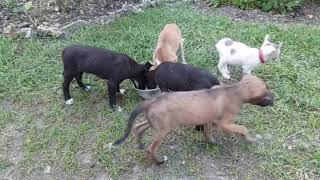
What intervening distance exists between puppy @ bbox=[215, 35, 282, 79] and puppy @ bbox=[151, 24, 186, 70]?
534 mm

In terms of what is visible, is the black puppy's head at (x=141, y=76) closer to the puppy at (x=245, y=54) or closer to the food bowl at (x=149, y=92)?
the food bowl at (x=149, y=92)

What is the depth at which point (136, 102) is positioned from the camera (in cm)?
518

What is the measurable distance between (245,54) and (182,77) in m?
0.95

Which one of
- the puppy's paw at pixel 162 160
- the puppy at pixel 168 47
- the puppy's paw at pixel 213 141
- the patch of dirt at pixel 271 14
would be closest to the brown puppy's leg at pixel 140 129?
the puppy's paw at pixel 162 160

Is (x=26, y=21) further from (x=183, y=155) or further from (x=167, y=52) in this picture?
(x=183, y=155)

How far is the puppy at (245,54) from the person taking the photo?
5113mm

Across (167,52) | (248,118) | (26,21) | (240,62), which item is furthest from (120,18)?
(248,118)

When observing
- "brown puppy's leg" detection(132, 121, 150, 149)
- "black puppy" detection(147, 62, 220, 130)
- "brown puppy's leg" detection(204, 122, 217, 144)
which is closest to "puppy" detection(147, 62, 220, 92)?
"black puppy" detection(147, 62, 220, 130)

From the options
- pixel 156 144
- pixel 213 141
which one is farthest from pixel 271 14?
pixel 156 144

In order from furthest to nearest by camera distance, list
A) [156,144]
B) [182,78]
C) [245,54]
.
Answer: [245,54], [182,78], [156,144]

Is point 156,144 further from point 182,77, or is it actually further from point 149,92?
point 149,92

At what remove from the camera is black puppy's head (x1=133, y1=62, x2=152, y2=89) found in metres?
4.93

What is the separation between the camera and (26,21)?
711cm

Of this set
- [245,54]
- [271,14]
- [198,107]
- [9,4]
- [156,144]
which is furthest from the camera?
[9,4]
